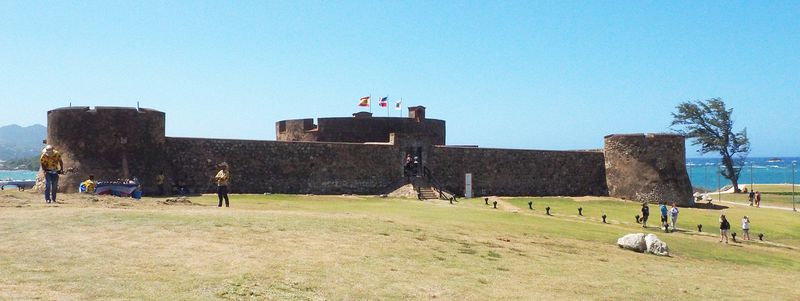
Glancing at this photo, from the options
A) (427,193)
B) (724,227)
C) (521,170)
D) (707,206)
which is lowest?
(707,206)

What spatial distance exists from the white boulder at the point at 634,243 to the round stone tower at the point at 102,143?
17.8 meters

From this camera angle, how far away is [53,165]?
52.9 ft

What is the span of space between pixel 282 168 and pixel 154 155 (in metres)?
5.59

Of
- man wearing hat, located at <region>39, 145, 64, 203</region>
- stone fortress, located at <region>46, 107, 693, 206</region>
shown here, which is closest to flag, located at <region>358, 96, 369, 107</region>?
stone fortress, located at <region>46, 107, 693, 206</region>

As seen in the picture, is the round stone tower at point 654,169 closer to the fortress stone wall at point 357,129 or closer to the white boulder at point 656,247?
the fortress stone wall at point 357,129

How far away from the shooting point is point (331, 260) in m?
10.2

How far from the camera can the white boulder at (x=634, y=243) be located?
51.9 feet

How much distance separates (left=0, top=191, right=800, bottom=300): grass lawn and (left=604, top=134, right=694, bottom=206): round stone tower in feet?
52.2

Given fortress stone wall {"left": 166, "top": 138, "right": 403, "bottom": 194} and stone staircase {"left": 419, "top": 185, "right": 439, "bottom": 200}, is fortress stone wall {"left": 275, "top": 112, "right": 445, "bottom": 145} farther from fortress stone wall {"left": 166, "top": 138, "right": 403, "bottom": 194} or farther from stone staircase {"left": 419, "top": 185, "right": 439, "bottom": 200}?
stone staircase {"left": 419, "top": 185, "right": 439, "bottom": 200}

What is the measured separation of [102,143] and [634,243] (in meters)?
19.1

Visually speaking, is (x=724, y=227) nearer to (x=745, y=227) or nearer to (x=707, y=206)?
(x=745, y=227)

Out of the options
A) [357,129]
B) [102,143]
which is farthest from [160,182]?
[357,129]

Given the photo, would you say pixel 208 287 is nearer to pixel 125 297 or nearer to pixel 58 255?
pixel 125 297

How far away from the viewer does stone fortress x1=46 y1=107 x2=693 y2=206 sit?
24.7 meters
